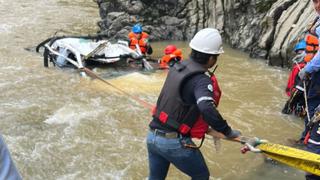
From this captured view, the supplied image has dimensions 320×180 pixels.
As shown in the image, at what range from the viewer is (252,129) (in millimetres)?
8531

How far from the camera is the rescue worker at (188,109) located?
4047mm

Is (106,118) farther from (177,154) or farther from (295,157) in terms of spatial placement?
(295,157)

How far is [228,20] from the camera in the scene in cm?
1555

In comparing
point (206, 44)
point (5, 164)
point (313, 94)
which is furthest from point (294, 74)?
point (5, 164)

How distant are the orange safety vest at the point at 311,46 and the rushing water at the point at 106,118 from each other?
1.44 meters

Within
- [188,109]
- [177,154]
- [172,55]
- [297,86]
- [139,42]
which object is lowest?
[139,42]

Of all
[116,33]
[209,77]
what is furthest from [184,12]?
[209,77]

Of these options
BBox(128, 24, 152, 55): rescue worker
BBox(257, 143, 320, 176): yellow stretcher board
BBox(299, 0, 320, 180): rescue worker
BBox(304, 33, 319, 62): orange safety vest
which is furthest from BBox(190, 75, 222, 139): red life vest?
BBox(128, 24, 152, 55): rescue worker

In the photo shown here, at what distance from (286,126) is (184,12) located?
29.2 ft

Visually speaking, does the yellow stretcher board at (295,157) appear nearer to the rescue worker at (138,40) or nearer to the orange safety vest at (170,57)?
the orange safety vest at (170,57)

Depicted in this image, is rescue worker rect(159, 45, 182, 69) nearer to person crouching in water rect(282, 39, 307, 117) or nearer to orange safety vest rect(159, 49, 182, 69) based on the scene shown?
orange safety vest rect(159, 49, 182, 69)

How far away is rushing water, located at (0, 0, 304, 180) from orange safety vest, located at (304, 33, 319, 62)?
4.73 ft

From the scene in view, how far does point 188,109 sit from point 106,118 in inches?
196

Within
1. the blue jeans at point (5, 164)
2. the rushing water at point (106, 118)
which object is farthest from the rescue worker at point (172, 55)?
the blue jeans at point (5, 164)
